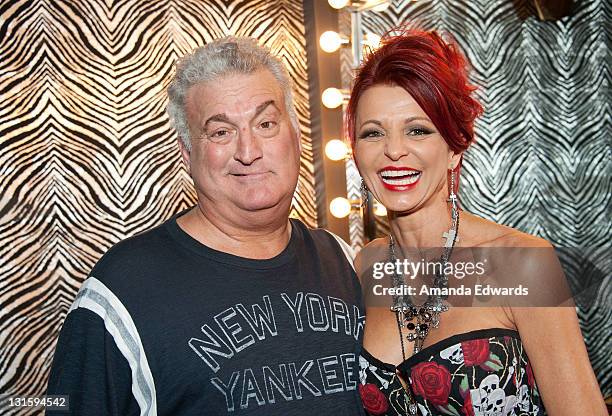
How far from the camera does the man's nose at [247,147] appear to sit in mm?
1612

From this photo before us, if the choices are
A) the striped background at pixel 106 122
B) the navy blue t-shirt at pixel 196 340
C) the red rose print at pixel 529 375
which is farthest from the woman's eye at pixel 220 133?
the red rose print at pixel 529 375

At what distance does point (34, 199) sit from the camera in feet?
6.99

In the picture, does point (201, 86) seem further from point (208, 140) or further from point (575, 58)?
point (575, 58)

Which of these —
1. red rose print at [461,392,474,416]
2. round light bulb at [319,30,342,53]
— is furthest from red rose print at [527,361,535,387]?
round light bulb at [319,30,342,53]

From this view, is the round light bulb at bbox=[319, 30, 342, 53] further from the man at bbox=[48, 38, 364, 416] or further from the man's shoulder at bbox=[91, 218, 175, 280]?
the man's shoulder at bbox=[91, 218, 175, 280]

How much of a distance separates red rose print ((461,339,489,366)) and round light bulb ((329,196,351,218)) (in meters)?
1.13

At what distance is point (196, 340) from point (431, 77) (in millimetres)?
818

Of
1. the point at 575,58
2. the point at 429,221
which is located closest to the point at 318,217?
the point at 429,221

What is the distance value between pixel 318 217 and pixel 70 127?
970 millimetres

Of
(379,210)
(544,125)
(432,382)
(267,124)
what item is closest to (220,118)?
(267,124)

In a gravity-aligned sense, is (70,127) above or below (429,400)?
above

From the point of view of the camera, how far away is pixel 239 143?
1632mm

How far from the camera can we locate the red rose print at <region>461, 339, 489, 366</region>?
150cm

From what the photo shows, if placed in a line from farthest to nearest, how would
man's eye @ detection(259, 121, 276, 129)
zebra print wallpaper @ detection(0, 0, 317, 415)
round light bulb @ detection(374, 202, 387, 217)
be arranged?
1. round light bulb @ detection(374, 202, 387, 217)
2. zebra print wallpaper @ detection(0, 0, 317, 415)
3. man's eye @ detection(259, 121, 276, 129)
